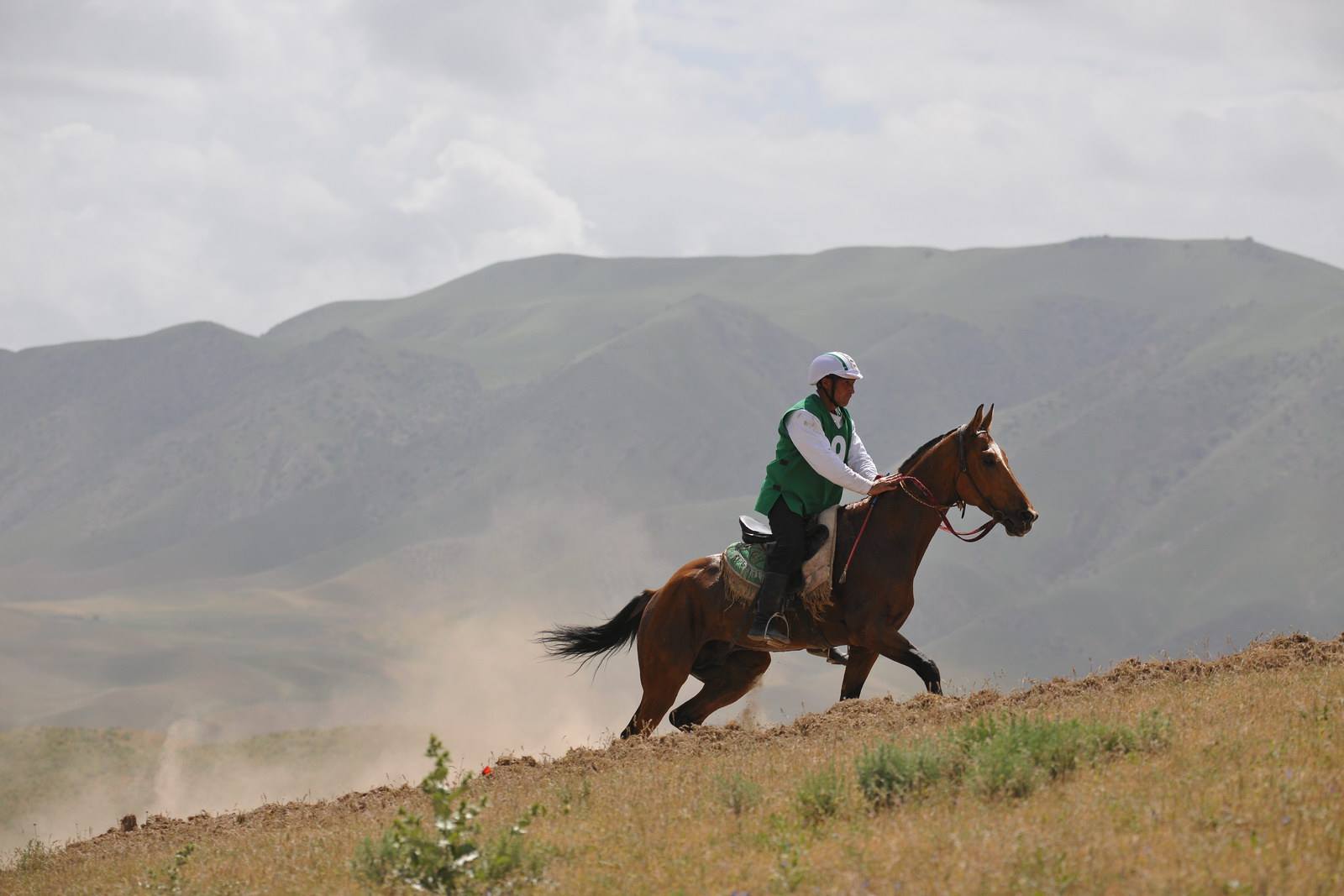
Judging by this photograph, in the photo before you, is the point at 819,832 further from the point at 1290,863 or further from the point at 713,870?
the point at 1290,863

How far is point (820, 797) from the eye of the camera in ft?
29.1

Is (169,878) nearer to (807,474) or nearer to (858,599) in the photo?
(858,599)

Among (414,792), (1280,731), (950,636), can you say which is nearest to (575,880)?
(1280,731)

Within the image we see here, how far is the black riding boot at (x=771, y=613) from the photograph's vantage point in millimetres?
13102

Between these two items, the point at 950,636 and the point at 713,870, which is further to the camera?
the point at 950,636

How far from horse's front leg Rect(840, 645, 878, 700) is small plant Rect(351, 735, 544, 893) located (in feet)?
17.0

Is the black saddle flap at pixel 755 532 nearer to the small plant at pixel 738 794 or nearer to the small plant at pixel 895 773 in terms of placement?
the small plant at pixel 738 794

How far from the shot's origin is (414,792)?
1314 cm

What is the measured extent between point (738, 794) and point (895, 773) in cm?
92

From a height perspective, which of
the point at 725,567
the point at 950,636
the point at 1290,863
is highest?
the point at 950,636

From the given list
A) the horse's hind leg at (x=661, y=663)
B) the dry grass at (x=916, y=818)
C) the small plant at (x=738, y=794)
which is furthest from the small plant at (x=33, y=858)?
the small plant at (x=738, y=794)

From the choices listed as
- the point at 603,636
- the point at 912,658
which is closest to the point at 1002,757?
the point at 912,658

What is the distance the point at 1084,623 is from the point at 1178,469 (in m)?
42.7

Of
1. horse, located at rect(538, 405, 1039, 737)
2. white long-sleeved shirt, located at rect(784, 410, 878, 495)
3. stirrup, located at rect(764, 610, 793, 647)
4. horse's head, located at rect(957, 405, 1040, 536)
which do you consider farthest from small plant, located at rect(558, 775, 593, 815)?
horse's head, located at rect(957, 405, 1040, 536)
